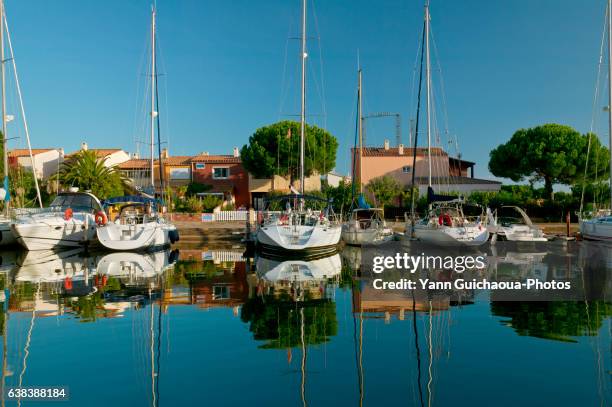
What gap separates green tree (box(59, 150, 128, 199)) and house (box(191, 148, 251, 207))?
1112 cm

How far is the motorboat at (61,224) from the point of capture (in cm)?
2466

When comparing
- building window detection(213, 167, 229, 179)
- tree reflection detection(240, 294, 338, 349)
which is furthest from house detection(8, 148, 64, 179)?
tree reflection detection(240, 294, 338, 349)

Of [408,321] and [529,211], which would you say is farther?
[529,211]

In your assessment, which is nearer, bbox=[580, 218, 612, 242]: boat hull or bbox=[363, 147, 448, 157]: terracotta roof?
bbox=[580, 218, 612, 242]: boat hull

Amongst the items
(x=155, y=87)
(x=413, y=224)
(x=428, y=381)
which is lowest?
(x=428, y=381)

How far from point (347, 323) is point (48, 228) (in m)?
20.5

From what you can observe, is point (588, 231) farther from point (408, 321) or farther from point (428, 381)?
point (428, 381)

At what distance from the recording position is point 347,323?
10.3 m

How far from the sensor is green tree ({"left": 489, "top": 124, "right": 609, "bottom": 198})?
4509 cm

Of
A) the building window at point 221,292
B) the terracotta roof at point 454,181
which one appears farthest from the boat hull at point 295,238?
the terracotta roof at point 454,181

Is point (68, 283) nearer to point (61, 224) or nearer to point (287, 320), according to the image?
point (287, 320)

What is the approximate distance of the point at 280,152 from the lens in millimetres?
50219

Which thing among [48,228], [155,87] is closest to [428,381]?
[48,228]

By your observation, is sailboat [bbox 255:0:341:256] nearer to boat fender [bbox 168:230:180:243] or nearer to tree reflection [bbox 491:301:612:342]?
boat fender [bbox 168:230:180:243]
